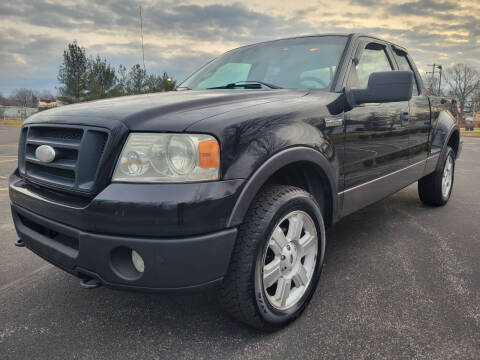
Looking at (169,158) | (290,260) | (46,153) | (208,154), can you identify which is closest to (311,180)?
(290,260)

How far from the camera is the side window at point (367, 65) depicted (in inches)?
107

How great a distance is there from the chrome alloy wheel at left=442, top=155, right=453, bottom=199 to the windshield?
2.55 meters

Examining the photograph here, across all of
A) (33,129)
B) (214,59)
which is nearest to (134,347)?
(33,129)

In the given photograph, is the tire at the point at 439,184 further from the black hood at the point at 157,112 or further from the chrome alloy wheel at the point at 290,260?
the black hood at the point at 157,112

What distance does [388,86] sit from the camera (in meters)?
2.28

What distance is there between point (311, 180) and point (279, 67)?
40.1 inches

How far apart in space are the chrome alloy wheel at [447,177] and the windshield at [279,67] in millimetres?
2554

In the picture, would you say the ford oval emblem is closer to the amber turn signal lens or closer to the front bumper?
the front bumper

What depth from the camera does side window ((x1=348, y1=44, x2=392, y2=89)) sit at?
2.72 m

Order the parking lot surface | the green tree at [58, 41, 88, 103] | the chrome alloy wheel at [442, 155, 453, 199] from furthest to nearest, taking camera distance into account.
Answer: the green tree at [58, 41, 88, 103], the chrome alloy wheel at [442, 155, 453, 199], the parking lot surface

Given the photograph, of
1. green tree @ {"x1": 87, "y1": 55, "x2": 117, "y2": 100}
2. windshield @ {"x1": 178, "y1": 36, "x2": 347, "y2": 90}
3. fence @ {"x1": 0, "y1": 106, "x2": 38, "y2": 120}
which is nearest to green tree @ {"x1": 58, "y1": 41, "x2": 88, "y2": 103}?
green tree @ {"x1": 87, "y1": 55, "x2": 117, "y2": 100}

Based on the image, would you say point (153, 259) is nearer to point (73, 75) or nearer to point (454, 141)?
point (454, 141)

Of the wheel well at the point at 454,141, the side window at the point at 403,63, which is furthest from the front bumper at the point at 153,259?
the wheel well at the point at 454,141

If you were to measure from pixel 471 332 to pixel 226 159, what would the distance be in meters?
1.56
